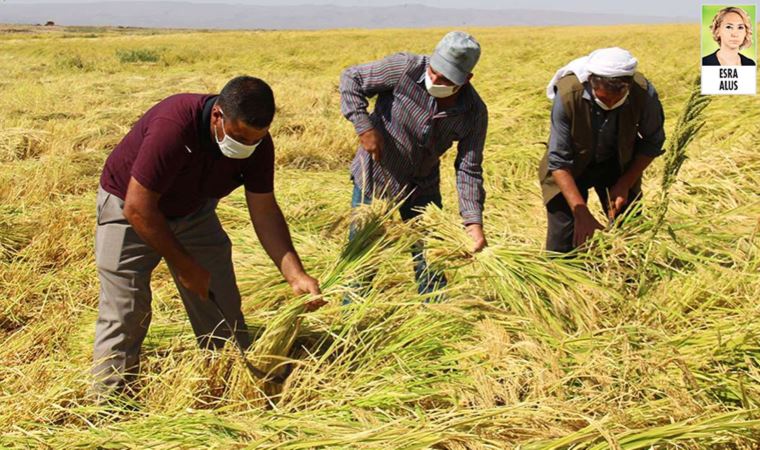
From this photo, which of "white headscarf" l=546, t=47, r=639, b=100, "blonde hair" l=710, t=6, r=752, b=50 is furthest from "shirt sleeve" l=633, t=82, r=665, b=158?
"blonde hair" l=710, t=6, r=752, b=50

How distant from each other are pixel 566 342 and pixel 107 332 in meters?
1.52

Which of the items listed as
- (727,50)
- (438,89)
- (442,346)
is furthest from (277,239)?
(727,50)

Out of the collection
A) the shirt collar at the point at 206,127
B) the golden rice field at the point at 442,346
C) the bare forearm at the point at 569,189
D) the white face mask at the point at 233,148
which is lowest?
the golden rice field at the point at 442,346

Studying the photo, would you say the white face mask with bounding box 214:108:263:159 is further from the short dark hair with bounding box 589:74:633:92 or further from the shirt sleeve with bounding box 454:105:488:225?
the short dark hair with bounding box 589:74:633:92

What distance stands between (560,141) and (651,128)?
14.9 inches

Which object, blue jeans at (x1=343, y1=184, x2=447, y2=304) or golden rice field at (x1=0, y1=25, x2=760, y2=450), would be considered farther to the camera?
blue jeans at (x1=343, y1=184, x2=447, y2=304)

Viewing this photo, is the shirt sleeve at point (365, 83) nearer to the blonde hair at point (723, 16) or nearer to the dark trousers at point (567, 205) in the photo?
the dark trousers at point (567, 205)

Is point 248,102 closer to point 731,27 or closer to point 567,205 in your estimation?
point 567,205

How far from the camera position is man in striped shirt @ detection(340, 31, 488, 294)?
258cm

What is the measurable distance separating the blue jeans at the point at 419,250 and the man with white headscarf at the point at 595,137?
22.1 inches

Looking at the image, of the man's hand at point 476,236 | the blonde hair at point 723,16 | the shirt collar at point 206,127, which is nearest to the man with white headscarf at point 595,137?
the man's hand at point 476,236

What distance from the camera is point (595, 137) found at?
2703 millimetres

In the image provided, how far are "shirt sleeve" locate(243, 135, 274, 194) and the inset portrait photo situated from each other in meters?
3.69

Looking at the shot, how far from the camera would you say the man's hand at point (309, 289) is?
221cm
